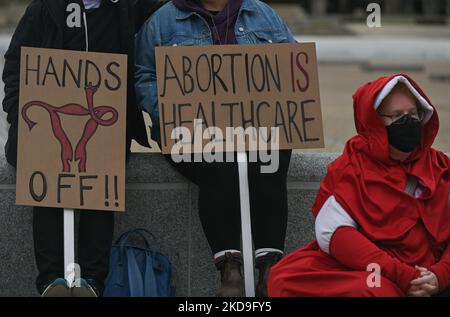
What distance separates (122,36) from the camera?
437 cm

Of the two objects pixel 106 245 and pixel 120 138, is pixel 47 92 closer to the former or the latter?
pixel 120 138

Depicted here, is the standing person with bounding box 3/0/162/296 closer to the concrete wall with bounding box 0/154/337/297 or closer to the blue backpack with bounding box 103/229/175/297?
the blue backpack with bounding box 103/229/175/297

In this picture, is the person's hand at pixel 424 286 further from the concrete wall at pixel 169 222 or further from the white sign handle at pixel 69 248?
the white sign handle at pixel 69 248

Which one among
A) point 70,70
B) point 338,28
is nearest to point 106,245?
point 70,70

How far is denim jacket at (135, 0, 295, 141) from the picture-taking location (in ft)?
14.3

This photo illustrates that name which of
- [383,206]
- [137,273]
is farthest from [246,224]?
[383,206]

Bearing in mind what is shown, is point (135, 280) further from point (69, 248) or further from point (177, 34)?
point (177, 34)

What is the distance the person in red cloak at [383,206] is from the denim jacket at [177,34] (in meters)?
0.84

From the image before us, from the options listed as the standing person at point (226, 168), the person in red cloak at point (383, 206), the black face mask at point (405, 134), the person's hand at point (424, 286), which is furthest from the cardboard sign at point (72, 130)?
the person's hand at point (424, 286)

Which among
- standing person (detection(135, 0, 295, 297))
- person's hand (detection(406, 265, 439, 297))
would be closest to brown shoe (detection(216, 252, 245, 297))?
standing person (detection(135, 0, 295, 297))

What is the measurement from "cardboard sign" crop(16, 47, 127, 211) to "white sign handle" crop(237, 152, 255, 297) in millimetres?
505

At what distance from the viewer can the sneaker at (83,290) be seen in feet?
13.1

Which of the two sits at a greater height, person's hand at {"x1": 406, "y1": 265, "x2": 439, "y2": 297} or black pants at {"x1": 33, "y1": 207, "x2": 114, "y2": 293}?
black pants at {"x1": 33, "y1": 207, "x2": 114, "y2": 293}
